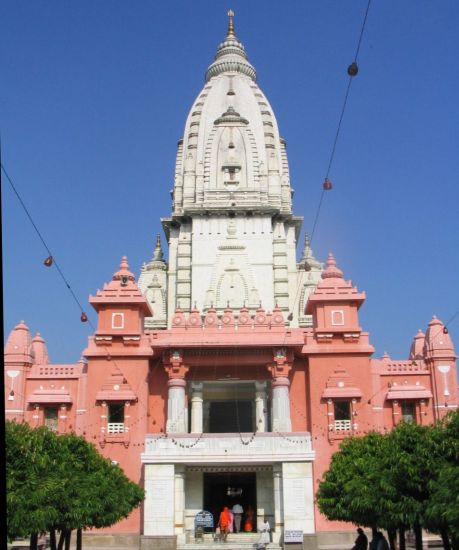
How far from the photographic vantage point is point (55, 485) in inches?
650

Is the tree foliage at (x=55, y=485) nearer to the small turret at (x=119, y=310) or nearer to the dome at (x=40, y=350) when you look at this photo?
the small turret at (x=119, y=310)

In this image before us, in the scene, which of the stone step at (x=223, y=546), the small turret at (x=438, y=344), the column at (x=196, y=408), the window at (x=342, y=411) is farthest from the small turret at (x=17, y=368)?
the small turret at (x=438, y=344)

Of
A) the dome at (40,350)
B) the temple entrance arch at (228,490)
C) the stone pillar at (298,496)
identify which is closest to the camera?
the stone pillar at (298,496)

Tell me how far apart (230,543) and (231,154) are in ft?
91.3

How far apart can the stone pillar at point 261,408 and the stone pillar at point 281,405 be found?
54 cm

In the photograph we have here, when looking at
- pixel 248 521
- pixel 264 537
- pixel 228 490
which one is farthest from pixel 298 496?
pixel 228 490

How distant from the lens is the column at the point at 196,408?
28984mm

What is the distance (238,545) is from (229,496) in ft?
11.8

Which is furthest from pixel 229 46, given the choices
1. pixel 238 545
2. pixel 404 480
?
pixel 404 480

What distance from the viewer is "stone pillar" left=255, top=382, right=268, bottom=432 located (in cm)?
2930

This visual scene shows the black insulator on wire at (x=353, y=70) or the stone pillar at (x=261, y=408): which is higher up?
the black insulator on wire at (x=353, y=70)

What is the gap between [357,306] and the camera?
1224 inches

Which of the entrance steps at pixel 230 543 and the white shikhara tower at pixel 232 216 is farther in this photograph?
the white shikhara tower at pixel 232 216

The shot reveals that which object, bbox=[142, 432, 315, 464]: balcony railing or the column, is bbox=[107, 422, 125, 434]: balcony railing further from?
the column
